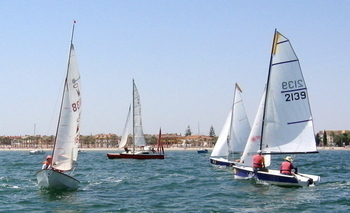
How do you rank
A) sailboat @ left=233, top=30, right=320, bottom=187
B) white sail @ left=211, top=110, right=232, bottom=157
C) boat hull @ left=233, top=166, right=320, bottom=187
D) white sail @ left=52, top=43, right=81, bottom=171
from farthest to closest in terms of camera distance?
white sail @ left=211, top=110, right=232, bottom=157
sailboat @ left=233, top=30, right=320, bottom=187
boat hull @ left=233, top=166, right=320, bottom=187
white sail @ left=52, top=43, right=81, bottom=171

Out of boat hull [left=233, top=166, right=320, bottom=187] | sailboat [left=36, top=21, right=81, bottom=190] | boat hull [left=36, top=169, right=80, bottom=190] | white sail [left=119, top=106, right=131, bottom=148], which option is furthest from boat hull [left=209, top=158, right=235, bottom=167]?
white sail [left=119, top=106, right=131, bottom=148]

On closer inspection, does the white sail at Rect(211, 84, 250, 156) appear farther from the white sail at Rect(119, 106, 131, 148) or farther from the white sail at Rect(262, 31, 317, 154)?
the white sail at Rect(119, 106, 131, 148)

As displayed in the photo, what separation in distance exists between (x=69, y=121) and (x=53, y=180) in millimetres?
2911

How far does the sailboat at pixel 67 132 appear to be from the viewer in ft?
79.8

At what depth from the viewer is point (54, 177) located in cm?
2375

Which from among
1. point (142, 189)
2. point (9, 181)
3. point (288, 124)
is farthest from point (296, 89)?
point (9, 181)

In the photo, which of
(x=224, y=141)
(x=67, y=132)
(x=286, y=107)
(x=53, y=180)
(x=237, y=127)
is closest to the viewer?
(x=53, y=180)

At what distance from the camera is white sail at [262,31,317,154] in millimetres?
26453

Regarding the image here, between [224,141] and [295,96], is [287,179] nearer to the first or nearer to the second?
[295,96]

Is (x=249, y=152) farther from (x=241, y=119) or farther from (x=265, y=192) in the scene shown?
(x=241, y=119)

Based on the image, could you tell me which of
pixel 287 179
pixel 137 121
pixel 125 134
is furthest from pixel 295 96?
pixel 125 134

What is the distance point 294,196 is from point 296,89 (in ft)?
20.5

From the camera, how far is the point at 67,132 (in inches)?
982

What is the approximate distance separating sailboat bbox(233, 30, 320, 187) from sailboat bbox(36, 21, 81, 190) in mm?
9345
